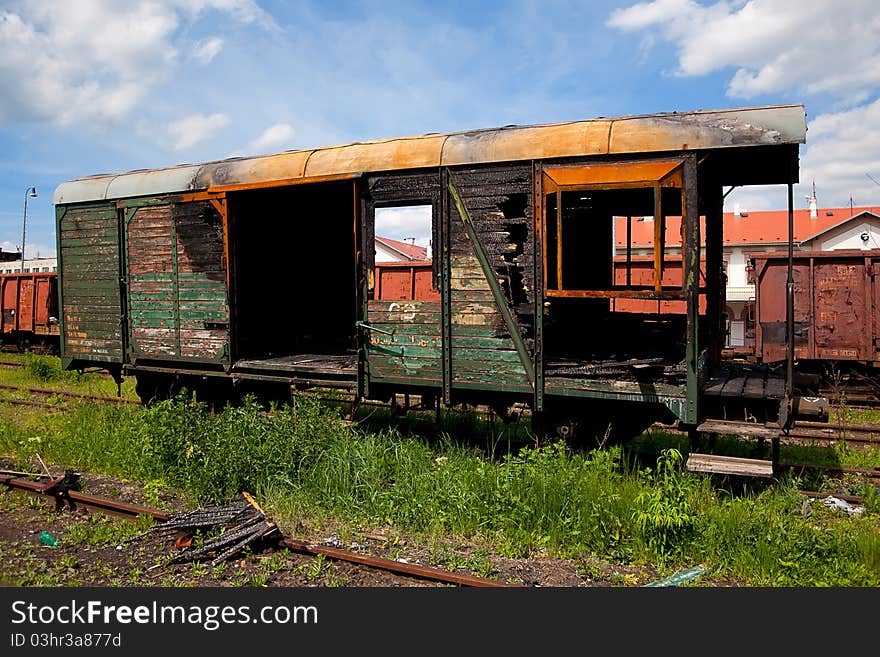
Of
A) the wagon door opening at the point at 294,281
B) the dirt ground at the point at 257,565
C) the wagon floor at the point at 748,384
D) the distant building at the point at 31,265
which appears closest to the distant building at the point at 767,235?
the wagon door opening at the point at 294,281

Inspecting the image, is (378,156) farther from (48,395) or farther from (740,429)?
(48,395)

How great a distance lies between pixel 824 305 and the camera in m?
12.7

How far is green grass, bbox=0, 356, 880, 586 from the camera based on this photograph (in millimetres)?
5066

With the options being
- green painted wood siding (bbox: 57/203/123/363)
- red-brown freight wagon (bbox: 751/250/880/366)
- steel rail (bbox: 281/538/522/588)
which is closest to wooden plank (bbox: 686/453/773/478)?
steel rail (bbox: 281/538/522/588)

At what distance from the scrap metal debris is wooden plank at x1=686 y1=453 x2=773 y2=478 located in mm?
3676

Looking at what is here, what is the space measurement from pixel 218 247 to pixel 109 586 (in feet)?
15.8

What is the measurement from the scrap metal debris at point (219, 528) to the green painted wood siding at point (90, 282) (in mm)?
4794

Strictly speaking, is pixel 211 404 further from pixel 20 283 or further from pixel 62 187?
pixel 20 283

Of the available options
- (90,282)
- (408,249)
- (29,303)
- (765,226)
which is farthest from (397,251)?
(90,282)

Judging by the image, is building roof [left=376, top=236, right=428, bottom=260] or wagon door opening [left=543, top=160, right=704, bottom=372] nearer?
wagon door opening [left=543, top=160, right=704, bottom=372]

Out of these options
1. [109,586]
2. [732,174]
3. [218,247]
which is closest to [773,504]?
[732,174]

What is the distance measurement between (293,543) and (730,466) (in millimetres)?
3769

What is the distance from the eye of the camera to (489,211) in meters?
6.79

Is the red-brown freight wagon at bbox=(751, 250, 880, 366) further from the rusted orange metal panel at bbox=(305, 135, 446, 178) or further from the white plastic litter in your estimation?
the rusted orange metal panel at bbox=(305, 135, 446, 178)
